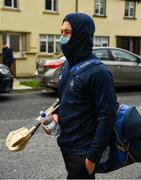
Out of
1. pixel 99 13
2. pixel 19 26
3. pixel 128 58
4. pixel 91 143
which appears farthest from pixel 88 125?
pixel 99 13

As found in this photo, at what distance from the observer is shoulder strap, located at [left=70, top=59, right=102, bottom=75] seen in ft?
9.07

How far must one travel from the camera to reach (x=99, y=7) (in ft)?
81.2

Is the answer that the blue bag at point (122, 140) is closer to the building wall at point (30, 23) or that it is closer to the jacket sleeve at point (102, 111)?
the jacket sleeve at point (102, 111)

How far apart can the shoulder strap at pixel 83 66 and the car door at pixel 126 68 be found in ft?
34.5

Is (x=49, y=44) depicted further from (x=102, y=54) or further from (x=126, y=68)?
(x=102, y=54)

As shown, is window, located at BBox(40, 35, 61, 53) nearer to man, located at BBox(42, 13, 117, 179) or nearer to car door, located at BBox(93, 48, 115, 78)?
car door, located at BBox(93, 48, 115, 78)

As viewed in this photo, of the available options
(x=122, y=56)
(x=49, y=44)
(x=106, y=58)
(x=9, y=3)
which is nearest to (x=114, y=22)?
(x=49, y=44)

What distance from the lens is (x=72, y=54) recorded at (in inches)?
111

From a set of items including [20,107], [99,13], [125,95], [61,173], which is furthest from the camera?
[99,13]

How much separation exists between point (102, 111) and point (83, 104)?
0.51ft

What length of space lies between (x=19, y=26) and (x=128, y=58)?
941cm

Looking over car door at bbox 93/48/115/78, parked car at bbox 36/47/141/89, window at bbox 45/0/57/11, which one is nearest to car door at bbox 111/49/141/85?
parked car at bbox 36/47/141/89

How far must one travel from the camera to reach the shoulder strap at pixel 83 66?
276cm

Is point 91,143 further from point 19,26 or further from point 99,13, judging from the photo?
point 99,13
